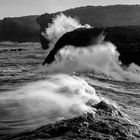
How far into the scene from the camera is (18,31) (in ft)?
406

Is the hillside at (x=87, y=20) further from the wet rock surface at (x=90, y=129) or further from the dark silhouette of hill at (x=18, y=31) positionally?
the wet rock surface at (x=90, y=129)

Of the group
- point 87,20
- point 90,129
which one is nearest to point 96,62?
point 90,129

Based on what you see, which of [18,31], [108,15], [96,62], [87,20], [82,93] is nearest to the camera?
[82,93]

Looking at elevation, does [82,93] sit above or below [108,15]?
above

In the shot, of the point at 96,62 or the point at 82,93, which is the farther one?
the point at 96,62

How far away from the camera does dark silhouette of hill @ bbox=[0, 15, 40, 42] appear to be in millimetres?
118306

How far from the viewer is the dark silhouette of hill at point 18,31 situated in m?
118

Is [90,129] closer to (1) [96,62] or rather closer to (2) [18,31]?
(1) [96,62]

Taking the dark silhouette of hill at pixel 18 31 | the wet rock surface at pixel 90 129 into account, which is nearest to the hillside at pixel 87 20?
the dark silhouette of hill at pixel 18 31

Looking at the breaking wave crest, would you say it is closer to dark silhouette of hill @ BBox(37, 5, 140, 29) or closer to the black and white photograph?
the black and white photograph

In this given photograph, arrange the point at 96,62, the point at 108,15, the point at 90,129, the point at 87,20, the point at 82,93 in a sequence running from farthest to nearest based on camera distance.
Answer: the point at 108,15, the point at 87,20, the point at 96,62, the point at 82,93, the point at 90,129

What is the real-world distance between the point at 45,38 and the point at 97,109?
5155cm

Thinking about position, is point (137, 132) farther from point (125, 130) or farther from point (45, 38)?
Result: point (45, 38)

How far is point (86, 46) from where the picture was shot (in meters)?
21.4
